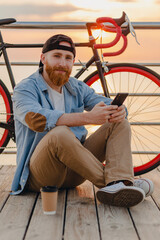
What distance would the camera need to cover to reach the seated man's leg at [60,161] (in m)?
2.02

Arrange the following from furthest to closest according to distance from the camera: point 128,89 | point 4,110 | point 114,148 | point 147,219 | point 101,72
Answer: point 128,89
point 4,110
point 101,72
point 114,148
point 147,219

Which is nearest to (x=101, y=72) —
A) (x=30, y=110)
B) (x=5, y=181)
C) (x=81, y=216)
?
(x=30, y=110)

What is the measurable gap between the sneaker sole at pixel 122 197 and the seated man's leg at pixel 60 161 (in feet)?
0.32

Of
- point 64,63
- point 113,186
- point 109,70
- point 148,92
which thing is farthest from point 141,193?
point 148,92

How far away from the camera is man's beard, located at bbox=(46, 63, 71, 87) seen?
7.35 ft

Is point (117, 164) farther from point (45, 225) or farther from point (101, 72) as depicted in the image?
point (101, 72)

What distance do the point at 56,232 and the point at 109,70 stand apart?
53.3 inches

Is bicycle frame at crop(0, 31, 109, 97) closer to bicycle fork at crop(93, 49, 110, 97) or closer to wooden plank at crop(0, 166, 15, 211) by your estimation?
bicycle fork at crop(93, 49, 110, 97)

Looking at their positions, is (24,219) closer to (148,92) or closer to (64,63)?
(64,63)

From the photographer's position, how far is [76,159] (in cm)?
205

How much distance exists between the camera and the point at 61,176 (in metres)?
2.20

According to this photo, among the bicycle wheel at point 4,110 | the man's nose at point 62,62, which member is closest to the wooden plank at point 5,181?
the bicycle wheel at point 4,110

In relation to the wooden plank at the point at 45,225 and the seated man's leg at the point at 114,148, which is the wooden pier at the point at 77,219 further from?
the seated man's leg at the point at 114,148

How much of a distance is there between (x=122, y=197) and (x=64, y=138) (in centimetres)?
41
